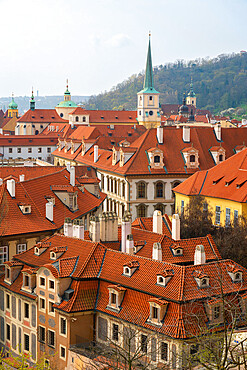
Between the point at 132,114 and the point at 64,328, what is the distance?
141 metres

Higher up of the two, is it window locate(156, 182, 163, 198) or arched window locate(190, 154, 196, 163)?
arched window locate(190, 154, 196, 163)

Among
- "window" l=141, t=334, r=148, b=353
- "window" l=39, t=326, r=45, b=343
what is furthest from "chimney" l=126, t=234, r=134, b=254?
"window" l=141, t=334, r=148, b=353

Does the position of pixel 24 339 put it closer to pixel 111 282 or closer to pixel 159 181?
pixel 111 282

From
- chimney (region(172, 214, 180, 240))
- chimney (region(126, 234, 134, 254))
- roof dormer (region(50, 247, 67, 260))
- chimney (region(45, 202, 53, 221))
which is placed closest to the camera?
roof dormer (region(50, 247, 67, 260))

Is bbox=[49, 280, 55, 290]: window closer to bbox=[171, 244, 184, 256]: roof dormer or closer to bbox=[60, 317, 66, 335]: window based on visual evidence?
bbox=[60, 317, 66, 335]: window

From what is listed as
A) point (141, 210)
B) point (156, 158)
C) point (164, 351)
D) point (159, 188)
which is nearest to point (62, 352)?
point (164, 351)

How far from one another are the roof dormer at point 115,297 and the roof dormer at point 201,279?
3929mm

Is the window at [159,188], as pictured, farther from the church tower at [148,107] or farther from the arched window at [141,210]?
the church tower at [148,107]

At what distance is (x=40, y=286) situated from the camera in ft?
126

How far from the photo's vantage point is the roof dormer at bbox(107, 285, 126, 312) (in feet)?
116

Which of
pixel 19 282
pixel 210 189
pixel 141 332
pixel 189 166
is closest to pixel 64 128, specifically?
pixel 189 166

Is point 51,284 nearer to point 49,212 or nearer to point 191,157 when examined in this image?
point 49,212

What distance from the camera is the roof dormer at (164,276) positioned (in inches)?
1346

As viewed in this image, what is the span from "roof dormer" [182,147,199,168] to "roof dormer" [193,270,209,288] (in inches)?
1665
